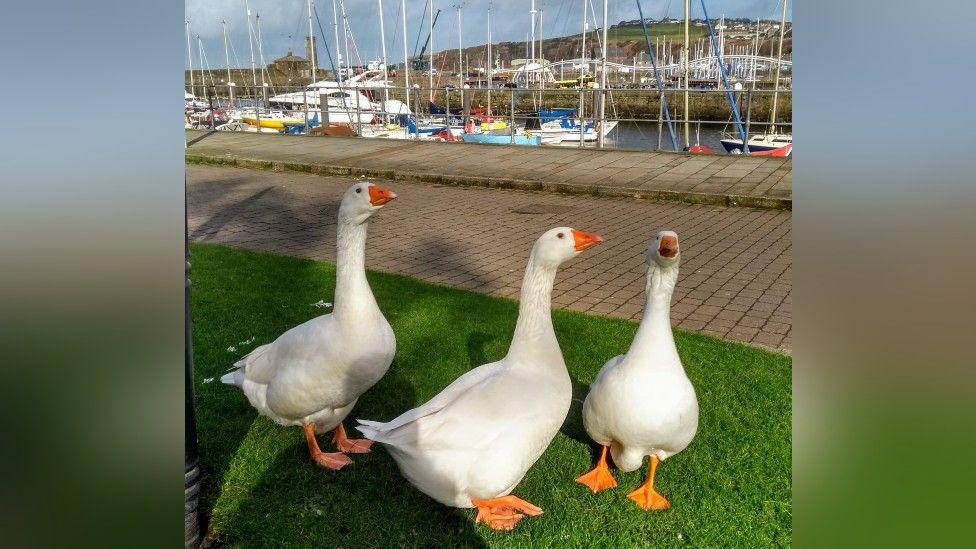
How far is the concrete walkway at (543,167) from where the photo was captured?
459 inches

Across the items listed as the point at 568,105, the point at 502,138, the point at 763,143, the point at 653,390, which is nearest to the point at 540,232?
the point at 653,390

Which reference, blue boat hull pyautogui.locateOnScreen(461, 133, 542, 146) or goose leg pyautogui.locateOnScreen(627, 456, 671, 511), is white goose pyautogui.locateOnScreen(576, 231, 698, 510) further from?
blue boat hull pyautogui.locateOnScreen(461, 133, 542, 146)

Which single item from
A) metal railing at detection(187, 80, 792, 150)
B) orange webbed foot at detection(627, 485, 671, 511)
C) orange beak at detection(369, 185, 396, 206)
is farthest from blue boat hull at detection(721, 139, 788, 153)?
orange beak at detection(369, 185, 396, 206)

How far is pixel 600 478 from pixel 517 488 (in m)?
0.44

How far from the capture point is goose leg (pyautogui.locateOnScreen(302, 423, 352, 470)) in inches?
151

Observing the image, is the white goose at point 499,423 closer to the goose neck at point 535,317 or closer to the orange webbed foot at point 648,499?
the goose neck at point 535,317

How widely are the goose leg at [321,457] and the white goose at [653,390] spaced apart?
1.46 m

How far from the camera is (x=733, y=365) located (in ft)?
16.4

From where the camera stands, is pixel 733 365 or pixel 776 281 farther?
pixel 776 281

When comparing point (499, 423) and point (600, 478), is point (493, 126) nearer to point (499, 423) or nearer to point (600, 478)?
point (600, 478)

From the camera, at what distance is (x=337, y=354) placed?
3592 millimetres
